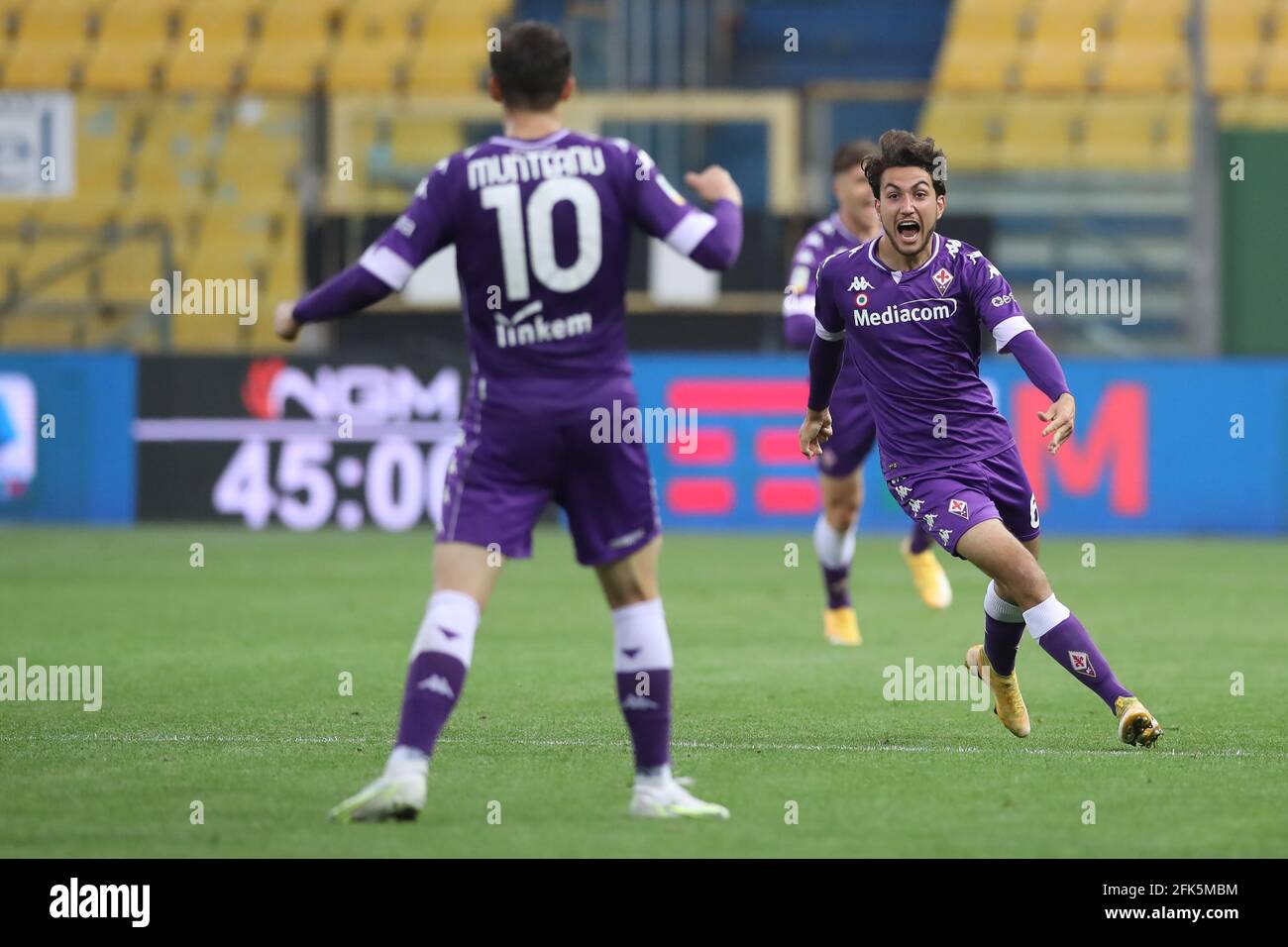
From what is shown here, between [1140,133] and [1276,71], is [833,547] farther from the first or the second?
[1276,71]

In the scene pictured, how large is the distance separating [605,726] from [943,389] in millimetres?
1678

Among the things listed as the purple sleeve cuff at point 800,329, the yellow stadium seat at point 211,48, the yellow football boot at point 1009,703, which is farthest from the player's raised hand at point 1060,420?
the yellow stadium seat at point 211,48

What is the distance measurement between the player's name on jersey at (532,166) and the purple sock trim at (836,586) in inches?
201

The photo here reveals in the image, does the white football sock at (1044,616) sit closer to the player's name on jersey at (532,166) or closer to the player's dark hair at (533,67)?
the player's name on jersey at (532,166)

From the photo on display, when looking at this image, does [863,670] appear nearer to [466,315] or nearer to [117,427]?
[466,315]

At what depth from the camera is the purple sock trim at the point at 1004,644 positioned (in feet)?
24.0

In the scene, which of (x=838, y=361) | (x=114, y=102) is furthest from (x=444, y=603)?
(x=114, y=102)

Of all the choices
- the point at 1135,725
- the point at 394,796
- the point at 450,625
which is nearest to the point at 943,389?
the point at 1135,725

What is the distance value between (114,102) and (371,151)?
7.70 feet

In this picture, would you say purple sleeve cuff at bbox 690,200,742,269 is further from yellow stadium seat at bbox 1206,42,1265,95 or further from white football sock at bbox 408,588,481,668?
yellow stadium seat at bbox 1206,42,1265,95

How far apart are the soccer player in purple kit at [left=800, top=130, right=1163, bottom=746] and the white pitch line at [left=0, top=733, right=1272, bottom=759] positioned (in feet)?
0.73

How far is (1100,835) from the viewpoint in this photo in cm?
534

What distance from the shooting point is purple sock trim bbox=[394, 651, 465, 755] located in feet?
17.9

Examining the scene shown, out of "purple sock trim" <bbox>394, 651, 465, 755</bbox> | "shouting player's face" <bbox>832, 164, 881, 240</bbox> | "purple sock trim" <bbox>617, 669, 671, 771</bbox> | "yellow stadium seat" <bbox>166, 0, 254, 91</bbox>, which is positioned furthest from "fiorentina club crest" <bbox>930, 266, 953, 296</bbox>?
"yellow stadium seat" <bbox>166, 0, 254, 91</bbox>
